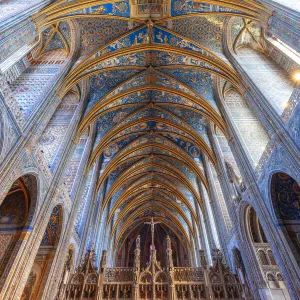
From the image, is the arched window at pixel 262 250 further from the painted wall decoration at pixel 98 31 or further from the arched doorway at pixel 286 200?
the painted wall decoration at pixel 98 31

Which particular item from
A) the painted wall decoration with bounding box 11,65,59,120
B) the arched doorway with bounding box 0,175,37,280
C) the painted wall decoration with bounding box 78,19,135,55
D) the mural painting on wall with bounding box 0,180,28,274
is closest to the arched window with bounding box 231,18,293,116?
the painted wall decoration with bounding box 78,19,135,55

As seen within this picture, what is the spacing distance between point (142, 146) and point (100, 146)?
4.60 meters

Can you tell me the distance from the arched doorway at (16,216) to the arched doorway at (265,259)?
8.17 metres

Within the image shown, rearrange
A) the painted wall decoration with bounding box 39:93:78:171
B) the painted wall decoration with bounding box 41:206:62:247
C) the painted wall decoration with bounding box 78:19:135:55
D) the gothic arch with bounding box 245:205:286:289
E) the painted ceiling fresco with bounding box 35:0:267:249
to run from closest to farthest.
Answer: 1. the gothic arch with bounding box 245:205:286:289
2. the painted wall decoration with bounding box 41:206:62:247
3. the painted wall decoration with bounding box 39:93:78:171
4. the painted ceiling fresco with bounding box 35:0:267:249
5. the painted wall decoration with bounding box 78:19:135:55

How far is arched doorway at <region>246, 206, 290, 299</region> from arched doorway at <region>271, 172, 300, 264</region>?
218 cm

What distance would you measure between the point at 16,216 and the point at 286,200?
28.8 feet

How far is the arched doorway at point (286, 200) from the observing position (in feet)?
23.8

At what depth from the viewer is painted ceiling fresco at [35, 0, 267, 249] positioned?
34.6ft

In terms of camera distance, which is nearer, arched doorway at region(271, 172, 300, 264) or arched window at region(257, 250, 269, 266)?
arched doorway at region(271, 172, 300, 264)

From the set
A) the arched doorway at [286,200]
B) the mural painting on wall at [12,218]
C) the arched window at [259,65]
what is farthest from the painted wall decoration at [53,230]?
the arched window at [259,65]

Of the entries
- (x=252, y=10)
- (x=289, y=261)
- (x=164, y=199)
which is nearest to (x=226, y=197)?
(x=289, y=261)

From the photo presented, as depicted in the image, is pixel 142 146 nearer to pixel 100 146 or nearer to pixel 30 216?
pixel 100 146

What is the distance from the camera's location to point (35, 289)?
25.9 feet

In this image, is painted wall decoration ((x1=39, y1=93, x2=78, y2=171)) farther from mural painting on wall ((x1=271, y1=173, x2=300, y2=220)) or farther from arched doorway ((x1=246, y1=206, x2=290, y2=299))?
arched doorway ((x1=246, y1=206, x2=290, y2=299))
